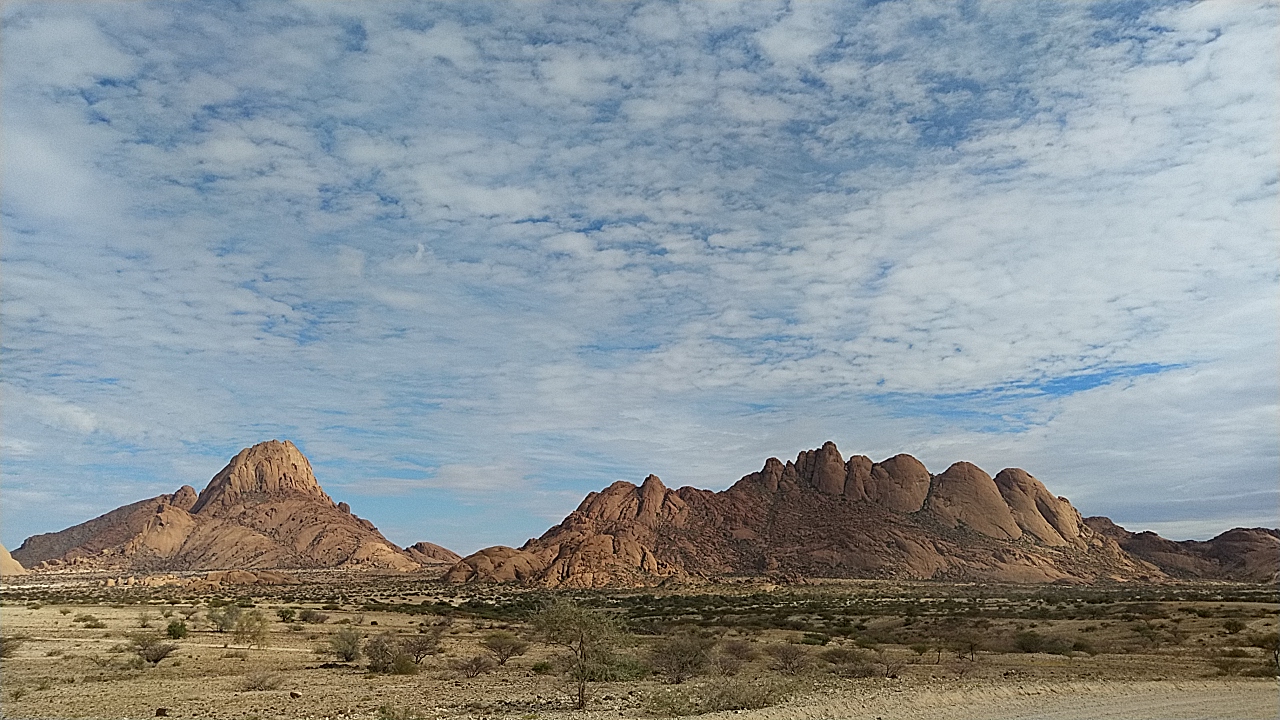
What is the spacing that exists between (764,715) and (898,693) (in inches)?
232

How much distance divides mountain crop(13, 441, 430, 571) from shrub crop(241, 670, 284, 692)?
454 feet

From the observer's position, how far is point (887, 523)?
140m

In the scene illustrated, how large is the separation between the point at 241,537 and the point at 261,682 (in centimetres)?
15961

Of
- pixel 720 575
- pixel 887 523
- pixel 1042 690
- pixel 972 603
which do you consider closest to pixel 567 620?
pixel 1042 690

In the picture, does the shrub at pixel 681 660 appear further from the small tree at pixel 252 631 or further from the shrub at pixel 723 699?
the small tree at pixel 252 631

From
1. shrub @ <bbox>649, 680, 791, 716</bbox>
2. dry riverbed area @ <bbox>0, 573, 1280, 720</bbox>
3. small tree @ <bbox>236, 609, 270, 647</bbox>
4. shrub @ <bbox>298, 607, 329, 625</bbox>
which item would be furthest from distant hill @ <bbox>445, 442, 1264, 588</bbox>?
shrub @ <bbox>649, 680, 791, 716</bbox>

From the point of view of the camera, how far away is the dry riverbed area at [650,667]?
67.9 feet

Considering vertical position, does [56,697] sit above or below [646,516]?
below

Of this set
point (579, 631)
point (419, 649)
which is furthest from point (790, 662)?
point (419, 649)

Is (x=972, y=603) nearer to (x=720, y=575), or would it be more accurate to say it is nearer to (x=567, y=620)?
(x=567, y=620)

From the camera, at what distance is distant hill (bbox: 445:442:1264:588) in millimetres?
122250

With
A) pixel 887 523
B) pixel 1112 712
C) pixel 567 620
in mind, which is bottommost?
pixel 1112 712

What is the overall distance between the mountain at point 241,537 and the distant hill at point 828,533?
4621 cm

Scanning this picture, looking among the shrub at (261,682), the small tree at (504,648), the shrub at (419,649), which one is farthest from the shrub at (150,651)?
the small tree at (504,648)
